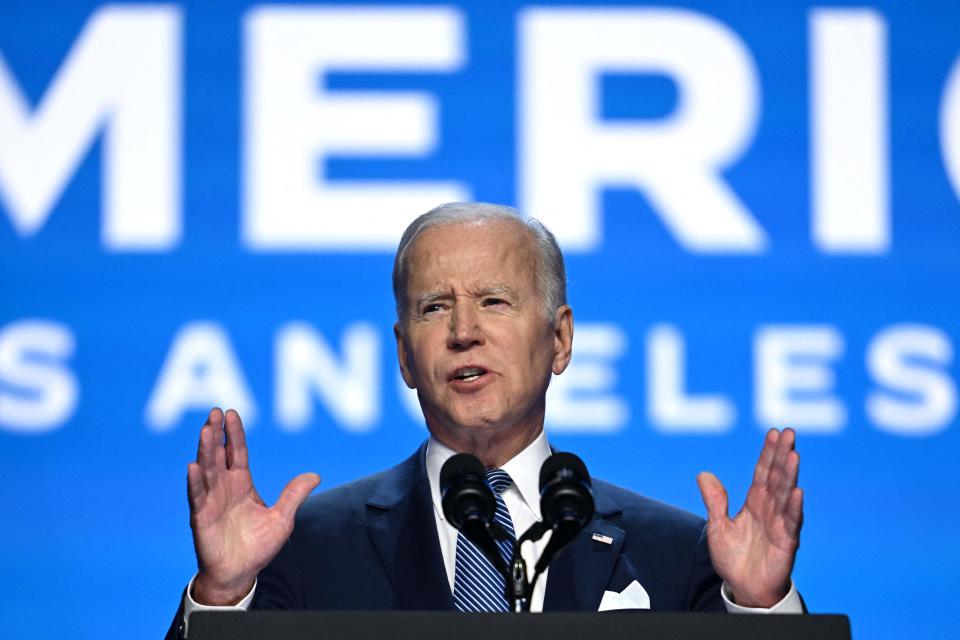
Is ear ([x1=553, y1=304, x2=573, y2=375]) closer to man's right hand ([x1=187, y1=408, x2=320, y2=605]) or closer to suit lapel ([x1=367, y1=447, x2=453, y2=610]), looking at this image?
suit lapel ([x1=367, y1=447, x2=453, y2=610])

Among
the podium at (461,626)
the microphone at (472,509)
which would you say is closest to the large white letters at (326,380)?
the microphone at (472,509)

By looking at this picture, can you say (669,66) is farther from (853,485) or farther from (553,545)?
(553,545)

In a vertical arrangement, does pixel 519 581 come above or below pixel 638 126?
below

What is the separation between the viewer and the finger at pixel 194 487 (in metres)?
2.24

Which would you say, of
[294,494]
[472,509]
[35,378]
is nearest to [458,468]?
[472,509]

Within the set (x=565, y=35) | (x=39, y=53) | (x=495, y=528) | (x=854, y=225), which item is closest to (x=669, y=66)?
(x=565, y=35)

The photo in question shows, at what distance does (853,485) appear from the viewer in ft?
12.3

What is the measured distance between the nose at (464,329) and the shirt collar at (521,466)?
8.8 inches

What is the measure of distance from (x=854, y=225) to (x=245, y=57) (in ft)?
5.49

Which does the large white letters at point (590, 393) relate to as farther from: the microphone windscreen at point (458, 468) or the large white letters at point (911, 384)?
the microphone windscreen at point (458, 468)

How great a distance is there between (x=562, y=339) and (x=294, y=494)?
0.73 m

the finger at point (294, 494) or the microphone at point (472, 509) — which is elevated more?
the finger at point (294, 494)

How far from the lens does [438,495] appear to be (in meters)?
2.65

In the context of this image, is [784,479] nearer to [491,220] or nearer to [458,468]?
[458,468]
